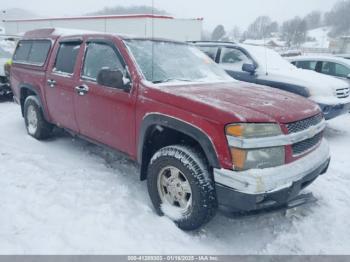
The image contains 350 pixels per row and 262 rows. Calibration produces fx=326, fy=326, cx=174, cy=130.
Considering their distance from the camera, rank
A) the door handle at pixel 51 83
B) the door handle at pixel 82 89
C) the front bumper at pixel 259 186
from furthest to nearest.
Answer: the door handle at pixel 51 83 → the door handle at pixel 82 89 → the front bumper at pixel 259 186

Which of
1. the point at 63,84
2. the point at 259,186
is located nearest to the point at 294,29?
the point at 63,84

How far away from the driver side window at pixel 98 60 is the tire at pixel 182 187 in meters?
1.29

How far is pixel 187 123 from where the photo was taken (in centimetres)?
294

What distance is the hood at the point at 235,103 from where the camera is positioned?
2.76 meters

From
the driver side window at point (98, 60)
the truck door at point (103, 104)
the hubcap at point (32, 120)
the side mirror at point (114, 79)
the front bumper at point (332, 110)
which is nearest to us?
the side mirror at point (114, 79)

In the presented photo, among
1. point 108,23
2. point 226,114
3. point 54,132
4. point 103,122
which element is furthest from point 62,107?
point 108,23

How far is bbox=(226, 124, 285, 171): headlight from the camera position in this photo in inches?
105

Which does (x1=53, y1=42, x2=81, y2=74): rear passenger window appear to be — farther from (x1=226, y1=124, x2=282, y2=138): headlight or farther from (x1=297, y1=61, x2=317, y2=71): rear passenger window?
(x1=297, y1=61, x2=317, y2=71): rear passenger window

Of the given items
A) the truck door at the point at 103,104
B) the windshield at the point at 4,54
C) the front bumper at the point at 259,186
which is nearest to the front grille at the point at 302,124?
the front bumper at the point at 259,186

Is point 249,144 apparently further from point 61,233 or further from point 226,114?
point 61,233

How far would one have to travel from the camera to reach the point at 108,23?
Result: 1950 centimetres

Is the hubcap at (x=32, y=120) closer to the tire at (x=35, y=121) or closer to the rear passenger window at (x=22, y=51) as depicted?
the tire at (x=35, y=121)

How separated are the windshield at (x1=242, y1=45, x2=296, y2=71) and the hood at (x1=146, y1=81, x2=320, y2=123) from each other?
3.75 meters

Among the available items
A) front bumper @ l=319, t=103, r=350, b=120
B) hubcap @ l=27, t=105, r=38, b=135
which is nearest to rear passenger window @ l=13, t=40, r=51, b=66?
hubcap @ l=27, t=105, r=38, b=135
